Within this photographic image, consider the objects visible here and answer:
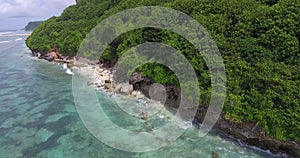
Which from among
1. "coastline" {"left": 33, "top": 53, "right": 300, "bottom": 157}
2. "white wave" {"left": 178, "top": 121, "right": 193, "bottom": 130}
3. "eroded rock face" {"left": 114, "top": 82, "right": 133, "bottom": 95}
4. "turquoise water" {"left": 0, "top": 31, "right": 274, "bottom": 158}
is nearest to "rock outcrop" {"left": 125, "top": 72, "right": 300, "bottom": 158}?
"coastline" {"left": 33, "top": 53, "right": 300, "bottom": 157}

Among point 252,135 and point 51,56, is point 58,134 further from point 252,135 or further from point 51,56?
point 51,56

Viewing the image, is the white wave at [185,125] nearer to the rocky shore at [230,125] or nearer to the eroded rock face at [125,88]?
the rocky shore at [230,125]

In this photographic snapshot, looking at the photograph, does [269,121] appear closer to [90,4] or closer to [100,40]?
[100,40]

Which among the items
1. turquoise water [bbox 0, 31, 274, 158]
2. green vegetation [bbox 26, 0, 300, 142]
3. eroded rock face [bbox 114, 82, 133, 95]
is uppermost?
green vegetation [bbox 26, 0, 300, 142]

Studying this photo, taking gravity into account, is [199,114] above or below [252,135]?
above

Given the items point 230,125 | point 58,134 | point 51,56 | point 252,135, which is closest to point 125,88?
point 58,134

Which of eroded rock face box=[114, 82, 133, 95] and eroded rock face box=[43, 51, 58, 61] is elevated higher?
eroded rock face box=[43, 51, 58, 61]

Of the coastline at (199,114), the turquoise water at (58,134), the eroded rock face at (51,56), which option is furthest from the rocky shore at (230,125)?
the eroded rock face at (51,56)

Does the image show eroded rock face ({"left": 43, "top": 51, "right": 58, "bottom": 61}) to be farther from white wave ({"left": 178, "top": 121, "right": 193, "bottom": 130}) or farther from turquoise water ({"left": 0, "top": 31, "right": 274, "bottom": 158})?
white wave ({"left": 178, "top": 121, "right": 193, "bottom": 130})

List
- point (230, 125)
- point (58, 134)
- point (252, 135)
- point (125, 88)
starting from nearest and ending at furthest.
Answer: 1. point (252, 135)
2. point (230, 125)
3. point (58, 134)
4. point (125, 88)
